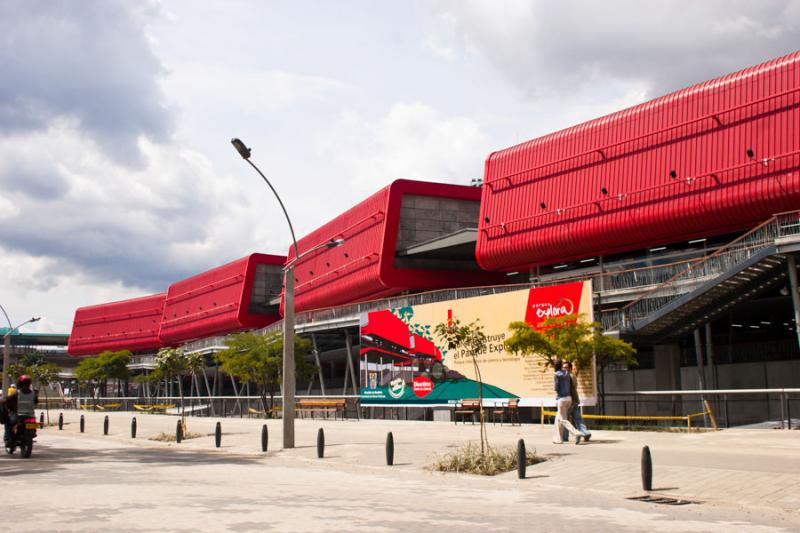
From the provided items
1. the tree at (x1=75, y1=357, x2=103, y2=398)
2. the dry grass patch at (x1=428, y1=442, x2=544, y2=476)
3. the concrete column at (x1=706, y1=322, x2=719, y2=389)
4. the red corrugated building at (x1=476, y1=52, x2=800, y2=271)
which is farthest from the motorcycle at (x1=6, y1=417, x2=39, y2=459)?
the tree at (x1=75, y1=357, x2=103, y2=398)

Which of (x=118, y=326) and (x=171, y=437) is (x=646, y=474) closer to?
(x=171, y=437)

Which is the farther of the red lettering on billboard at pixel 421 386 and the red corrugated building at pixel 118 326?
the red corrugated building at pixel 118 326

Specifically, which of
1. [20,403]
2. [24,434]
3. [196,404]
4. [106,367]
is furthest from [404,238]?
[106,367]

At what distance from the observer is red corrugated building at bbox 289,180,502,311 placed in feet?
180

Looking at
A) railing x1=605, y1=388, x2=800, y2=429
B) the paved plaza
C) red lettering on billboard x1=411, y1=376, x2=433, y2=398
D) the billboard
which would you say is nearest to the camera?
the paved plaza

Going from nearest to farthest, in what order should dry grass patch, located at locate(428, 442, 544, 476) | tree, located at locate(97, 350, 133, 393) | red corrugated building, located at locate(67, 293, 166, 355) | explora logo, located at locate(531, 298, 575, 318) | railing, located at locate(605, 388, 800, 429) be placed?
dry grass patch, located at locate(428, 442, 544, 476), railing, located at locate(605, 388, 800, 429), explora logo, located at locate(531, 298, 575, 318), tree, located at locate(97, 350, 133, 393), red corrugated building, located at locate(67, 293, 166, 355)

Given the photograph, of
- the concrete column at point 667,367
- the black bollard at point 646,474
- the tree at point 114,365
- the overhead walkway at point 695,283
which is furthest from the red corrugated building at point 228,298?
the black bollard at point 646,474

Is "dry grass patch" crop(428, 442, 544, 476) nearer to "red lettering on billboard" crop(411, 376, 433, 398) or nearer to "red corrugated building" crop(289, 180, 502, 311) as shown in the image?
"red lettering on billboard" crop(411, 376, 433, 398)

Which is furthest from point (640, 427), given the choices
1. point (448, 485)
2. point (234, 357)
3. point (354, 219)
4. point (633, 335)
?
point (354, 219)

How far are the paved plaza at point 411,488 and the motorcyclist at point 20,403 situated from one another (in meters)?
1.24

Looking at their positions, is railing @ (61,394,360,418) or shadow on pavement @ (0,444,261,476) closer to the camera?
shadow on pavement @ (0,444,261,476)

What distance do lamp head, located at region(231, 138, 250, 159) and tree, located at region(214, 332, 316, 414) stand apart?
27536mm

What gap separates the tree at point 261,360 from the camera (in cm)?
4972

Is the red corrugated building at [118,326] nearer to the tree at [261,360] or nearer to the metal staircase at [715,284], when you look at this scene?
the tree at [261,360]
